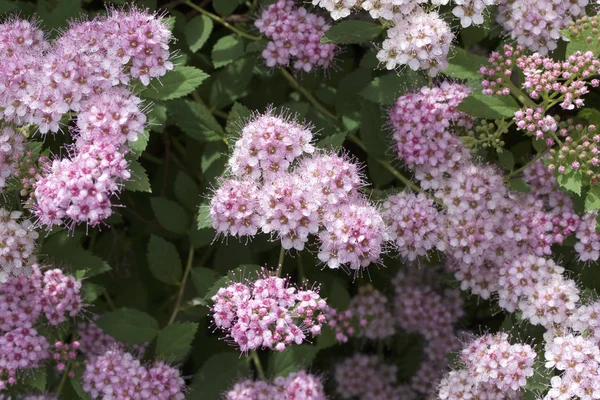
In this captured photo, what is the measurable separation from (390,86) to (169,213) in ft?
3.73

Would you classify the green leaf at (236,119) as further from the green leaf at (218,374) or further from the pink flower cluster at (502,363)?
the pink flower cluster at (502,363)

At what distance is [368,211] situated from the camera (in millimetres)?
2967


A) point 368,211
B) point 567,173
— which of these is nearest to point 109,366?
point 368,211

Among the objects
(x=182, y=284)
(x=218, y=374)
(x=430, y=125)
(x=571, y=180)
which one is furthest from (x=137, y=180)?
(x=571, y=180)

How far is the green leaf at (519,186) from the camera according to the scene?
328cm

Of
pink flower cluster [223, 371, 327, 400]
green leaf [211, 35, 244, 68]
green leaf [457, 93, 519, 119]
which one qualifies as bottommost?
pink flower cluster [223, 371, 327, 400]

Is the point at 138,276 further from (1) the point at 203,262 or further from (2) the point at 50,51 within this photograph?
(2) the point at 50,51

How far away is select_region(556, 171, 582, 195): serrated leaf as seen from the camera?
3014 mm

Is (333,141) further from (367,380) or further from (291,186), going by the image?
(367,380)

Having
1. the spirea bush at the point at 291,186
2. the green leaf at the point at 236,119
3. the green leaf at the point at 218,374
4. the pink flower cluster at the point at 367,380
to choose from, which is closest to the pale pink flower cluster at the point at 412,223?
the spirea bush at the point at 291,186

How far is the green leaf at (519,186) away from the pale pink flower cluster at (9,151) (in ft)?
6.33

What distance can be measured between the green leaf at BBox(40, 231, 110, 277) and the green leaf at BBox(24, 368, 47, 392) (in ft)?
1.53

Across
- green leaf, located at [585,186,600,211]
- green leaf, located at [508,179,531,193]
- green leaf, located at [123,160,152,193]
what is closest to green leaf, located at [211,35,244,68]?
green leaf, located at [123,160,152,193]

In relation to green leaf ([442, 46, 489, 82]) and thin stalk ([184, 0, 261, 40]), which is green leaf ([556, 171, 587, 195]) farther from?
thin stalk ([184, 0, 261, 40])
